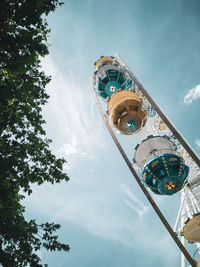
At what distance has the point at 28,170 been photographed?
5.44 meters

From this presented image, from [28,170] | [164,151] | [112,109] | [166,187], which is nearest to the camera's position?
[28,170]

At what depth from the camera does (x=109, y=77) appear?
1392cm

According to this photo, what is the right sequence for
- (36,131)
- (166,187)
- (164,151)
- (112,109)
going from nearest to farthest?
(36,131) < (166,187) < (164,151) < (112,109)

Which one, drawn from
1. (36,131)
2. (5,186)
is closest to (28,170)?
(5,186)

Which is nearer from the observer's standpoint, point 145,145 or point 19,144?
point 19,144

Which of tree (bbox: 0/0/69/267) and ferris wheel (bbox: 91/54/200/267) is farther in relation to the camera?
ferris wheel (bbox: 91/54/200/267)

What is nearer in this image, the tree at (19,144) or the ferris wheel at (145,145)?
the tree at (19,144)

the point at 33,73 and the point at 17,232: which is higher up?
the point at 33,73

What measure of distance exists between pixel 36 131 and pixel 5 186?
2.36 metres

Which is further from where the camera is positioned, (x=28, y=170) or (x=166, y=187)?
(x=166, y=187)

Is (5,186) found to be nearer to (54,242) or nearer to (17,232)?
(17,232)

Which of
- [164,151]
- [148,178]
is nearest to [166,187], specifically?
[148,178]

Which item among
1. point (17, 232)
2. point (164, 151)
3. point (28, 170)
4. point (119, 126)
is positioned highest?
point (119, 126)

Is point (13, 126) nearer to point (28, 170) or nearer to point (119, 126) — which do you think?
point (28, 170)
